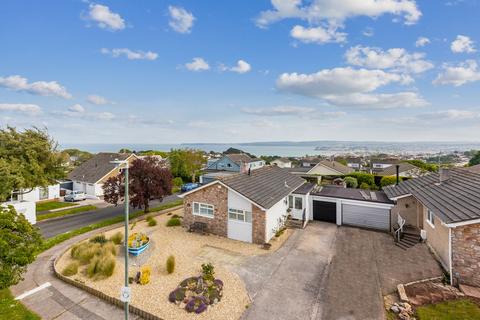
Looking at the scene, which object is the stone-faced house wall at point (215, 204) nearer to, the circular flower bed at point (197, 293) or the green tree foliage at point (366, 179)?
the circular flower bed at point (197, 293)

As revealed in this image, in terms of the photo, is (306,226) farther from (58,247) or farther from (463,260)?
(58,247)

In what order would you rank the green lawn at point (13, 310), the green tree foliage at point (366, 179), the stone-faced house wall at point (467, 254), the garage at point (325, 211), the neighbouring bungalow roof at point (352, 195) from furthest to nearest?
the green tree foliage at point (366, 179) < the garage at point (325, 211) < the neighbouring bungalow roof at point (352, 195) < the stone-faced house wall at point (467, 254) < the green lawn at point (13, 310)

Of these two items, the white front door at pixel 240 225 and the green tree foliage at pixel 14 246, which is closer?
the green tree foliage at pixel 14 246

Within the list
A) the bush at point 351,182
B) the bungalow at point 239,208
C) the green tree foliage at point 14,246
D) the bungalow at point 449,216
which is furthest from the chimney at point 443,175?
the green tree foliage at point 14,246

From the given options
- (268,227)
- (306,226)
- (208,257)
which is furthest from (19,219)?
(306,226)

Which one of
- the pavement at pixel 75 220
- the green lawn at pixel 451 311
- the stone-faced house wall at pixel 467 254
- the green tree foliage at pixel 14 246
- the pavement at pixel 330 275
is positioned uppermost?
the green tree foliage at pixel 14 246

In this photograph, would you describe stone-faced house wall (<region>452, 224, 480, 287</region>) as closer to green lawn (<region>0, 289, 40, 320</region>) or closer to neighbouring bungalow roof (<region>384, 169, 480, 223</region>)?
neighbouring bungalow roof (<region>384, 169, 480, 223</region>)

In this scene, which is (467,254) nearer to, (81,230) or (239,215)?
(239,215)

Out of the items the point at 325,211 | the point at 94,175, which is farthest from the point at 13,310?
the point at 94,175
